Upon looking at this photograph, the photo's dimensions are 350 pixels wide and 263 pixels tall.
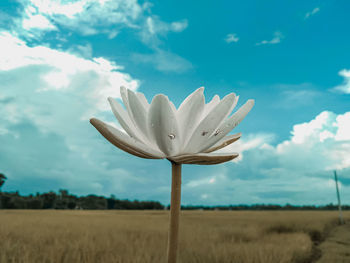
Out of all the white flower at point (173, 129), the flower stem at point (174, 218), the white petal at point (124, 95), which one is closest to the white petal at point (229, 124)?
the white flower at point (173, 129)

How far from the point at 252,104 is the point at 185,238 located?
148 inches

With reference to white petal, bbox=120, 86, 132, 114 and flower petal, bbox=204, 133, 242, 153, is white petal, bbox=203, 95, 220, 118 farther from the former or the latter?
white petal, bbox=120, 86, 132, 114

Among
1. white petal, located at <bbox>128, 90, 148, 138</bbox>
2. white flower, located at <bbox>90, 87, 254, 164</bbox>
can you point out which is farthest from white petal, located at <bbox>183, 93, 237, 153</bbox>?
white petal, located at <bbox>128, 90, 148, 138</bbox>

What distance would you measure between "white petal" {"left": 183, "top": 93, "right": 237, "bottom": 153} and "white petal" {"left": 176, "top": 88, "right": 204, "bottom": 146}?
3cm

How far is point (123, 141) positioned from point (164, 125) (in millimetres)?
Answer: 114

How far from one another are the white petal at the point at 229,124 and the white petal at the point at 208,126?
0.01 m

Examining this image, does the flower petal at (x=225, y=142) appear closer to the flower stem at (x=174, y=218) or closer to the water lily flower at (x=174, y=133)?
the water lily flower at (x=174, y=133)

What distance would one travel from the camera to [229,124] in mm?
784

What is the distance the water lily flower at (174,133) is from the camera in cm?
70

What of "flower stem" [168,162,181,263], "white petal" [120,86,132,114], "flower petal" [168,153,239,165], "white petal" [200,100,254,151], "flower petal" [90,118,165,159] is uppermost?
"white petal" [120,86,132,114]

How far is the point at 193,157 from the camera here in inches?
27.0

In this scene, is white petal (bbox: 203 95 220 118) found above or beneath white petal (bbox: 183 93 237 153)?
above

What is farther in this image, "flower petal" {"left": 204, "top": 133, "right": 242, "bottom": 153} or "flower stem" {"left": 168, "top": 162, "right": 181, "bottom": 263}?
"flower petal" {"left": 204, "top": 133, "right": 242, "bottom": 153}

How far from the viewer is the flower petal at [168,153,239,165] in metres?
0.69
